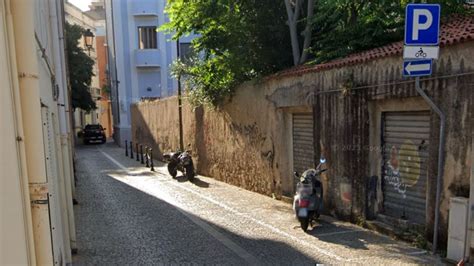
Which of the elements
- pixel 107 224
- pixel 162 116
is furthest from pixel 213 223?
pixel 162 116

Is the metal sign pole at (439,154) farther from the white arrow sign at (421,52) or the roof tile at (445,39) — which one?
the roof tile at (445,39)

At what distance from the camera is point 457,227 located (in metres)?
5.43

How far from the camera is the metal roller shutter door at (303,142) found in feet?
30.4

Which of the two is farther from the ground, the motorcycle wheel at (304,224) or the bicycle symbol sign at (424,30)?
the bicycle symbol sign at (424,30)

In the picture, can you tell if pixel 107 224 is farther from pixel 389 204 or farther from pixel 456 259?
pixel 456 259

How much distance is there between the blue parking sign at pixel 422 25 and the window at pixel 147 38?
29206 millimetres

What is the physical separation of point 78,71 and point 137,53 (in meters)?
5.30

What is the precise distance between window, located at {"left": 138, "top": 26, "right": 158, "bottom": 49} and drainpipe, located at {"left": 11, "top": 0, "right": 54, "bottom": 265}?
32.1m

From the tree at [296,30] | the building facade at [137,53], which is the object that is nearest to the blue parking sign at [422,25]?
the tree at [296,30]

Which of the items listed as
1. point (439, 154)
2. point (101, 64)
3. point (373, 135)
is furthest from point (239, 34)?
point (101, 64)

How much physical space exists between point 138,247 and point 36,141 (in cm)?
532

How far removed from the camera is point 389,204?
7.18 m

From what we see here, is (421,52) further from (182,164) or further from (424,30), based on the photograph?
(182,164)

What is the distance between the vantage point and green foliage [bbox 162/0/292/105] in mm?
12250
